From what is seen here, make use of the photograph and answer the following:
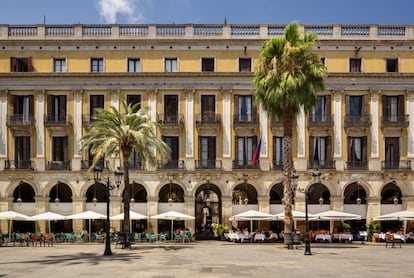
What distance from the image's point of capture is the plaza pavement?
24766 millimetres

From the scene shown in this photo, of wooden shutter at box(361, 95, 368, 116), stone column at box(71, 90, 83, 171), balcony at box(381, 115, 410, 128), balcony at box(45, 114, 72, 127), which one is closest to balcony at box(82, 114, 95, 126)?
stone column at box(71, 90, 83, 171)

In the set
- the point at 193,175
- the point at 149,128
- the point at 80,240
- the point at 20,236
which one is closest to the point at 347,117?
the point at 193,175

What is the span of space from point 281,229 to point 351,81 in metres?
14.3

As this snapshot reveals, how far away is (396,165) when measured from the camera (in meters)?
50.9

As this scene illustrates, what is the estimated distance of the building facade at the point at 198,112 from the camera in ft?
167

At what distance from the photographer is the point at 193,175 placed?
50.8m

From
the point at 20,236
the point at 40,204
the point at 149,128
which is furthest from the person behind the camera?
the point at 40,204

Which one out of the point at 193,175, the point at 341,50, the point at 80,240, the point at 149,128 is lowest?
the point at 80,240

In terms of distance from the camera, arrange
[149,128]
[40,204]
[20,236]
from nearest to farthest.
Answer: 1. [149,128]
2. [20,236]
3. [40,204]

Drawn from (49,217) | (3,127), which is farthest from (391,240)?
(3,127)

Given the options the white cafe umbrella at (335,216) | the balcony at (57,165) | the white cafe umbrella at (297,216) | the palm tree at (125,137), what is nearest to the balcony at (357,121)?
the white cafe umbrella at (335,216)

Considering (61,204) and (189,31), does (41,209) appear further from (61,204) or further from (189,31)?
(189,31)

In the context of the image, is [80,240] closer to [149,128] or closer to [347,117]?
[149,128]

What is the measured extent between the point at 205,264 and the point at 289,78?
15.5 meters
